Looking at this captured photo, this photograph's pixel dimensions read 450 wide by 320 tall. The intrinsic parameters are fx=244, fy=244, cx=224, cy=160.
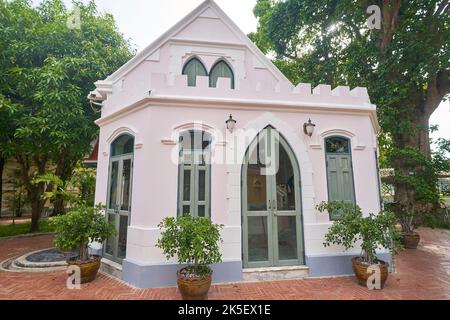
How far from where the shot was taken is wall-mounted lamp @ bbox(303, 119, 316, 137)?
6.04 meters

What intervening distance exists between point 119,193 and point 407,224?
10.3m

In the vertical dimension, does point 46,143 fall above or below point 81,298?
above

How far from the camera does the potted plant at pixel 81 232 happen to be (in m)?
5.35

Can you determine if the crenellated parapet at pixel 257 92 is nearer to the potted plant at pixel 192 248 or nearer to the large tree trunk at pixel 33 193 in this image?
the potted plant at pixel 192 248

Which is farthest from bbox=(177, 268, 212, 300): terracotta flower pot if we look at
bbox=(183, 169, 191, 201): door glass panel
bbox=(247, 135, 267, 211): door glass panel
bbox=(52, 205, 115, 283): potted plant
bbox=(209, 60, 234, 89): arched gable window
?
bbox=(209, 60, 234, 89): arched gable window

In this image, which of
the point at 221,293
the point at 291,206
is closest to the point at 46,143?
the point at 221,293

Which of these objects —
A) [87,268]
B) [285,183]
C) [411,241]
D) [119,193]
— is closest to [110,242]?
[87,268]

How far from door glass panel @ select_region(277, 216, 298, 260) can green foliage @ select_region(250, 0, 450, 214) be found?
19.0 ft

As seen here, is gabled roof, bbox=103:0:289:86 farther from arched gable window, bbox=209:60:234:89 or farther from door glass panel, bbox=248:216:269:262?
door glass panel, bbox=248:216:269:262

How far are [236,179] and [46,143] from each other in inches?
310

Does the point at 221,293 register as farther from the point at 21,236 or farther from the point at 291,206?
the point at 21,236

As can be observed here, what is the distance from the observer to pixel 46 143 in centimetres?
919

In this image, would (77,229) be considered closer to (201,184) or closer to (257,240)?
(201,184)
